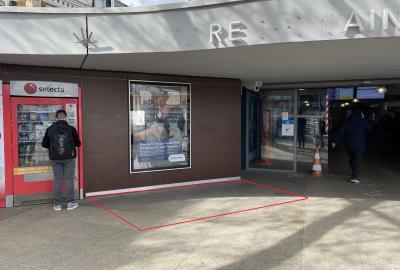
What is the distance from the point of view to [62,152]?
5.68 metres

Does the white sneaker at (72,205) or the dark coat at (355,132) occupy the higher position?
the dark coat at (355,132)

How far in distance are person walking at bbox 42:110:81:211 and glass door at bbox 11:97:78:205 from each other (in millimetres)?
435

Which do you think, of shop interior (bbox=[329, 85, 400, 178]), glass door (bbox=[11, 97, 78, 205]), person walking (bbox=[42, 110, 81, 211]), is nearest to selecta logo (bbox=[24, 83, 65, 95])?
glass door (bbox=[11, 97, 78, 205])

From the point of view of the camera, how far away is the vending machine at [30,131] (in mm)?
5871

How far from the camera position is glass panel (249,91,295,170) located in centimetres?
933

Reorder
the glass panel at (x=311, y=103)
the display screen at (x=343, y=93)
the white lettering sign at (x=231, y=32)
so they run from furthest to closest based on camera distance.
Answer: the display screen at (x=343, y=93)
the glass panel at (x=311, y=103)
the white lettering sign at (x=231, y=32)

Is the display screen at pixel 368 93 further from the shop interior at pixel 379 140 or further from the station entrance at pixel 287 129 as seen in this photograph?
the station entrance at pixel 287 129

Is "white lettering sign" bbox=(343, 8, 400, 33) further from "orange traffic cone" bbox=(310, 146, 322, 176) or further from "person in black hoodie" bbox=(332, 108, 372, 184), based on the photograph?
"orange traffic cone" bbox=(310, 146, 322, 176)

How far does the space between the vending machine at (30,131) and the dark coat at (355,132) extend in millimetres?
6023

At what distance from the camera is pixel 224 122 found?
8.04 metres

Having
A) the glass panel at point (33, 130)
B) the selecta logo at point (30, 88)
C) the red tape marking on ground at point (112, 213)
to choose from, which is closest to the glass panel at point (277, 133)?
the red tape marking on ground at point (112, 213)

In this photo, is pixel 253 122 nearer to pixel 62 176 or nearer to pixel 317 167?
pixel 317 167

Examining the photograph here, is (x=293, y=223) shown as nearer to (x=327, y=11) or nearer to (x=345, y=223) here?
(x=345, y=223)

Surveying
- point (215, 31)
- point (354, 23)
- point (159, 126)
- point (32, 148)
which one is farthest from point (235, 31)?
point (32, 148)
